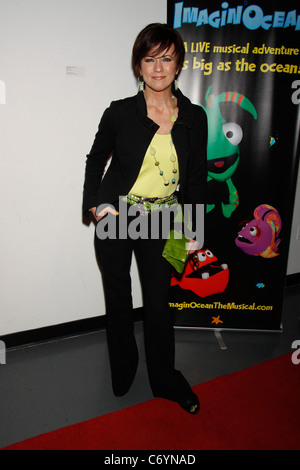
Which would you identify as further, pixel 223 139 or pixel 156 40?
pixel 223 139

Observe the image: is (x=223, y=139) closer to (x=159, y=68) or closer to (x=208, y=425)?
(x=159, y=68)

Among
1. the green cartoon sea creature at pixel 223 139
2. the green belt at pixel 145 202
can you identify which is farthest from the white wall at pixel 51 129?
the green belt at pixel 145 202

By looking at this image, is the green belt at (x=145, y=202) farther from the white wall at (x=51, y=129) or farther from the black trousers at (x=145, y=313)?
the white wall at (x=51, y=129)

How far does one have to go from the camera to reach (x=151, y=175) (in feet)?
4.91

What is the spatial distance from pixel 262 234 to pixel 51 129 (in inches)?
58.5

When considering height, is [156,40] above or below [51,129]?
above

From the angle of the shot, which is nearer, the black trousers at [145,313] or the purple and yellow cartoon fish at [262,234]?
the black trousers at [145,313]

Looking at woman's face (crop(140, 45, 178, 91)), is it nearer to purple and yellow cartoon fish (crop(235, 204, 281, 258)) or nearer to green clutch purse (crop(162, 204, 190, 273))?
green clutch purse (crop(162, 204, 190, 273))

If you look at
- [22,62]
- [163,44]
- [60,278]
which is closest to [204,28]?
[163,44]

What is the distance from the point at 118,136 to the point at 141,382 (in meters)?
1.36

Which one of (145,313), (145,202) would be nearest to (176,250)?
(145,202)

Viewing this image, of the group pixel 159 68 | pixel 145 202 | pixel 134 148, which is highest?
pixel 159 68

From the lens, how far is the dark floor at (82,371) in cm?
168

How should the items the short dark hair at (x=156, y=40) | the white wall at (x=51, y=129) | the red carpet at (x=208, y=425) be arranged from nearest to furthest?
the short dark hair at (x=156, y=40) < the red carpet at (x=208, y=425) < the white wall at (x=51, y=129)
